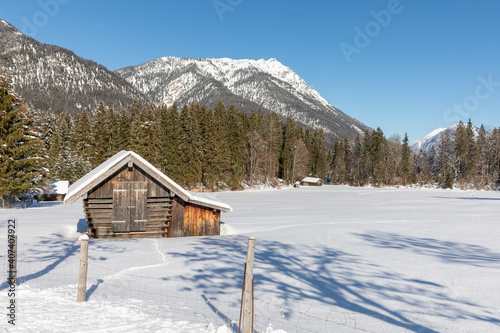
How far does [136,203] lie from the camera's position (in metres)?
15.7

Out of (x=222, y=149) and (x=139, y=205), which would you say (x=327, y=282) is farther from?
(x=222, y=149)

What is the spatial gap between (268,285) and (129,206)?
10.3m

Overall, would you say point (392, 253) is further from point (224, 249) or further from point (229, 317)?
point (229, 317)

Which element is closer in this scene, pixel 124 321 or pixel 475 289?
pixel 124 321

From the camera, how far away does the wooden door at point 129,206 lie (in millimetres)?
15438

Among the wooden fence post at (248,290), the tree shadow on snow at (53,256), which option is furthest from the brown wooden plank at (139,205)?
the wooden fence post at (248,290)

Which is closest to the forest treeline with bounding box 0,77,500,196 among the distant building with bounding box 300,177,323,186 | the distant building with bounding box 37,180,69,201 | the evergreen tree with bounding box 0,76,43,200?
the evergreen tree with bounding box 0,76,43,200

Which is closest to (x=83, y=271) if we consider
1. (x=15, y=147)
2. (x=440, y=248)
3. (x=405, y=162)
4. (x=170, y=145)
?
(x=440, y=248)

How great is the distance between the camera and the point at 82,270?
634 cm

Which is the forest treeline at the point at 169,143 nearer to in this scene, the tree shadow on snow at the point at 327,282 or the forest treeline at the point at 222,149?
the forest treeline at the point at 222,149

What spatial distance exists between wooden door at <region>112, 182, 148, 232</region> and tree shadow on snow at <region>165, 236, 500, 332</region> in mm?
5089

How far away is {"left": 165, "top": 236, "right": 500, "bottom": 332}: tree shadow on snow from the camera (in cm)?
679

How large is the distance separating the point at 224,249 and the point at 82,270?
655cm

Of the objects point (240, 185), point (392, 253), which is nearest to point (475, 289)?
point (392, 253)
